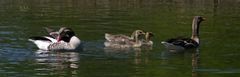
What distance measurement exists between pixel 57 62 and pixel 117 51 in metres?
3.90

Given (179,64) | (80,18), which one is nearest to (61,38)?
(179,64)

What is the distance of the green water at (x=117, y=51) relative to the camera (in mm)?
21031

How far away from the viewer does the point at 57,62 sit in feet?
74.5

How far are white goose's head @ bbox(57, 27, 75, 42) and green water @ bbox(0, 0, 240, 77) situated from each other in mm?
719

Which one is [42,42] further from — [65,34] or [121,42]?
[121,42]

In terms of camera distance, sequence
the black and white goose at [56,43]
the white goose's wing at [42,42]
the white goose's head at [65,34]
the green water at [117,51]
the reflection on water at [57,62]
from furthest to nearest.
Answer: the white goose's head at [65,34] < the white goose's wing at [42,42] < the black and white goose at [56,43] < the green water at [117,51] < the reflection on water at [57,62]

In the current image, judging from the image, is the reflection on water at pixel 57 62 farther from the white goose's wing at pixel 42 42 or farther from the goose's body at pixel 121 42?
the goose's body at pixel 121 42

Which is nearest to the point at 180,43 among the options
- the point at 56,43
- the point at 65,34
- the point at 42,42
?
the point at 65,34

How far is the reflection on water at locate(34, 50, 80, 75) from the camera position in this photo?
20.9m

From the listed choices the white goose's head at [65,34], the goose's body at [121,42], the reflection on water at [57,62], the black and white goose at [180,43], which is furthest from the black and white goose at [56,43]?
the black and white goose at [180,43]

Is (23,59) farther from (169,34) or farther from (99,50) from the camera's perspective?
(169,34)

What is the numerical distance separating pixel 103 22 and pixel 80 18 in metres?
2.95

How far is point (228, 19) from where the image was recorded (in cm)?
4038

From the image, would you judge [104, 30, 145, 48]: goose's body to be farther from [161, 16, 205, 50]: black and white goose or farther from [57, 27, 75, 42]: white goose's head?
[161, 16, 205, 50]: black and white goose
